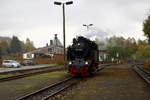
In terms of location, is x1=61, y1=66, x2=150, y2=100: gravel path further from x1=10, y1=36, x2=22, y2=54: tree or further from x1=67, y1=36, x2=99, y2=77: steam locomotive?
x1=10, y1=36, x2=22, y2=54: tree

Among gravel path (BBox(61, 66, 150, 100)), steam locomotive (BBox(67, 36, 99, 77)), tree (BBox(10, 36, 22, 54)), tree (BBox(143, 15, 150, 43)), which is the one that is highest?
tree (BBox(10, 36, 22, 54))

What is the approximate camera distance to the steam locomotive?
2298 cm

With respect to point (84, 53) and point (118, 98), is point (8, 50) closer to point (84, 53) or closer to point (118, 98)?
point (84, 53)

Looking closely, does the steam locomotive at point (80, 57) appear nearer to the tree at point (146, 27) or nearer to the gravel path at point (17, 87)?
the gravel path at point (17, 87)

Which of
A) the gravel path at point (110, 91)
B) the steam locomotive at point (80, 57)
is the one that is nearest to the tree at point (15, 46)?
the steam locomotive at point (80, 57)

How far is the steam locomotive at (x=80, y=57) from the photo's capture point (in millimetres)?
22984

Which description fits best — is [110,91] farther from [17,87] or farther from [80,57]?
[80,57]

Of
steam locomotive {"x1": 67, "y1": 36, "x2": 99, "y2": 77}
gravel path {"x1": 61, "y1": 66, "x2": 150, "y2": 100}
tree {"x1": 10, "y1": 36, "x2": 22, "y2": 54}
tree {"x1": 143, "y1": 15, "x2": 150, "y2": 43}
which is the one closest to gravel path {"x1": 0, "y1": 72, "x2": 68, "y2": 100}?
gravel path {"x1": 61, "y1": 66, "x2": 150, "y2": 100}

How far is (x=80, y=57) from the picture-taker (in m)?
24.0

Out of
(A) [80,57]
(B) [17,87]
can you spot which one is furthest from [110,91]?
(A) [80,57]

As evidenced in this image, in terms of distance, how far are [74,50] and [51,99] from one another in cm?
1303

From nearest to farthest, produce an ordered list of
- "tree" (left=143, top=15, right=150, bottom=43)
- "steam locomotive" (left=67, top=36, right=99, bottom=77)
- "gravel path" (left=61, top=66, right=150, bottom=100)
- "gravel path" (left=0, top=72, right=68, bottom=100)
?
"gravel path" (left=61, top=66, right=150, bottom=100)
"gravel path" (left=0, top=72, right=68, bottom=100)
"steam locomotive" (left=67, top=36, right=99, bottom=77)
"tree" (left=143, top=15, right=150, bottom=43)

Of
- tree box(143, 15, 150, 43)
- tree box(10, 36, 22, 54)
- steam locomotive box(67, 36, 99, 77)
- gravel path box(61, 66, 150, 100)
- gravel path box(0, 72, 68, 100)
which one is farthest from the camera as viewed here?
tree box(10, 36, 22, 54)

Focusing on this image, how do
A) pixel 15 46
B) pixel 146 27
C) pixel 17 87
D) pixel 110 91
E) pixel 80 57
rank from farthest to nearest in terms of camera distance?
pixel 15 46
pixel 146 27
pixel 80 57
pixel 17 87
pixel 110 91
